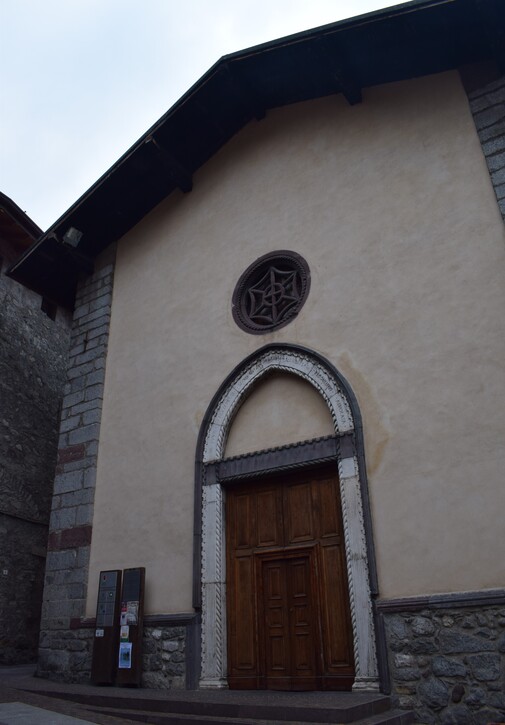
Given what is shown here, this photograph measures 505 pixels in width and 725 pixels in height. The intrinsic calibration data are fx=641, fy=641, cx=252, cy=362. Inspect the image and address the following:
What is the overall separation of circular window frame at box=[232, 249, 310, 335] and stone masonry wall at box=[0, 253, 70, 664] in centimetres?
545

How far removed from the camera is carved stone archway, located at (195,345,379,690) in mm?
5500

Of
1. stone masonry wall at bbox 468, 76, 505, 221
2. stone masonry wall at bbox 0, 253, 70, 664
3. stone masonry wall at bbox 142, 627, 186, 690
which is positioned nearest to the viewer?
stone masonry wall at bbox 468, 76, 505, 221

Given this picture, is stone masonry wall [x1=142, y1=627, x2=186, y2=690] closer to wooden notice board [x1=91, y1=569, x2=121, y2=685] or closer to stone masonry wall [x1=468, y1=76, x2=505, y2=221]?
wooden notice board [x1=91, y1=569, x2=121, y2=685]

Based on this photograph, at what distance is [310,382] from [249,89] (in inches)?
157

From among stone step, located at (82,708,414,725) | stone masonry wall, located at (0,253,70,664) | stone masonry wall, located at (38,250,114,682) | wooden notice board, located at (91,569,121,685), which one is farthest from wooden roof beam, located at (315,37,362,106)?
stone masonry wall, located at (0,253,70,664)

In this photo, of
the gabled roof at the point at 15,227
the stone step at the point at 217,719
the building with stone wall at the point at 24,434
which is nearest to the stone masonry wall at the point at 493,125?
the stone step at the point at 217,719

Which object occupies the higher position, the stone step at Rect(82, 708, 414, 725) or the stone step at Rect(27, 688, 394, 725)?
the stone step at Rect(27, 688, 394, 725)

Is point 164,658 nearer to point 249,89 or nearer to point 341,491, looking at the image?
point 341,491

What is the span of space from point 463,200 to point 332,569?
12.4 ft

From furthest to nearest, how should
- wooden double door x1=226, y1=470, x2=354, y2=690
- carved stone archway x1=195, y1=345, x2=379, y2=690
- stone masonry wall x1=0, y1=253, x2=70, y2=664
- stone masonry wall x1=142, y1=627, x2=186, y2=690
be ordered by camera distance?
stone masonry wall x1=0, y1=253, x2=70, y2=664
stone masonry wall x1=142, y1=627, x2=186, y2=690
wooden double door x1=226, y1=470, x2=354, y2=690
carved stone archway x1=195, y1=345, x2=379, y2=690

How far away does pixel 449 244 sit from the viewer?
20.4 feet

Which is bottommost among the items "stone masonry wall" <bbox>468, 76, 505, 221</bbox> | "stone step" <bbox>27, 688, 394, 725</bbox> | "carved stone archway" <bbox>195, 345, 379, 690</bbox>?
"stone step" <bbox>27, 688, 394, 725</bbox>

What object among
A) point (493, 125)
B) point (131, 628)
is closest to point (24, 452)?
point (131, 628)

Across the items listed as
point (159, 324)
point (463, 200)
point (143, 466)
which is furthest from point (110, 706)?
point (463, 200)
